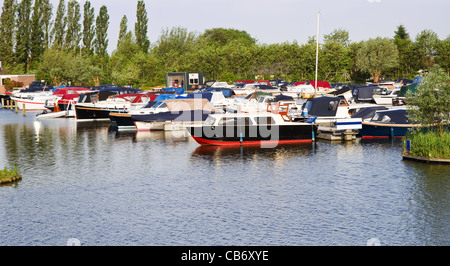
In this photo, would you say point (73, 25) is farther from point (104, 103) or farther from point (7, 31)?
point (104, 103)

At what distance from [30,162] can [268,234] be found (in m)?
24.1

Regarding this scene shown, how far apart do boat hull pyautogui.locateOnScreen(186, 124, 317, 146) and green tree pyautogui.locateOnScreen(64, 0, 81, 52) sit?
115m

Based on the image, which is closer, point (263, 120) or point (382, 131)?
point (263, 120)

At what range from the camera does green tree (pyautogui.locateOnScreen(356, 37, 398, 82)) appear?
12962 cm

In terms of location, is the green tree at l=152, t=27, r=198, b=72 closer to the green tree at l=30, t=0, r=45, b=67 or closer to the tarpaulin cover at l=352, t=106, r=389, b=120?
the green tree at l=30, t=0, r=45, b=67

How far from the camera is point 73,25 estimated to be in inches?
5974

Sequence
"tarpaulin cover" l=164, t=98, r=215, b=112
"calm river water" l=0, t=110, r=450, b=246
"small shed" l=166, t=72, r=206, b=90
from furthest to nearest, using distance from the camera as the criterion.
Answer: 1. "small shed" l=166, t=72, r=206, b=90
2. "tarpaulin cover" l=164, t=98, r=215, b=112
3. "calm river water" l=0, t=110, r=450, b=246

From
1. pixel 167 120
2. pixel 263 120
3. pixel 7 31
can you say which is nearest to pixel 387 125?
pixel 263 120

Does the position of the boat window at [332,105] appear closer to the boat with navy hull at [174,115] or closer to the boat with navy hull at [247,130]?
the boat with navy hull at [247,130]

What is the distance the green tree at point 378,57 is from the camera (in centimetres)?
12962

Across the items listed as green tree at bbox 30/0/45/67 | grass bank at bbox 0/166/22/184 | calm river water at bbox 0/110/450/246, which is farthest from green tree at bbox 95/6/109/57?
grass bank at bbox 0/166/22/184

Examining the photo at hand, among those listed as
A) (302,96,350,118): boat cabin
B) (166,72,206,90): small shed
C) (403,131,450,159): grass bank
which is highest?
(166,72,206,90): small shed

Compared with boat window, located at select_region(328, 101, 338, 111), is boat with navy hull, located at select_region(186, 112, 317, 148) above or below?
below

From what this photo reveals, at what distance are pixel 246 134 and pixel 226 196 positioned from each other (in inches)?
639
